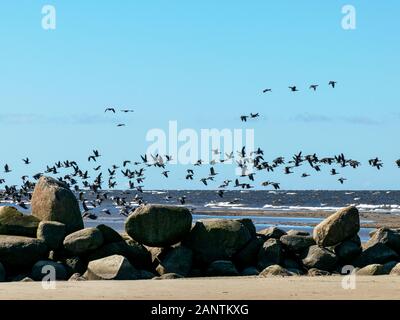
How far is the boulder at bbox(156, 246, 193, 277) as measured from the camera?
26000 mm

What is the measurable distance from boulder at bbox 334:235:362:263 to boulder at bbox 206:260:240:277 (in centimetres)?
381

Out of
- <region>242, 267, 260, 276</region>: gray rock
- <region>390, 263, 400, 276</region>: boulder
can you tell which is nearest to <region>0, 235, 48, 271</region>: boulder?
<region>242, 267, 260, 276</region>: gray rock

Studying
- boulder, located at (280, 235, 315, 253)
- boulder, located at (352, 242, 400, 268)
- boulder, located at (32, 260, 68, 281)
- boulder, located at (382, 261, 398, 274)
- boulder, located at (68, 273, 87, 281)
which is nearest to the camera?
boulder, located at (68, 273, 87, 281)

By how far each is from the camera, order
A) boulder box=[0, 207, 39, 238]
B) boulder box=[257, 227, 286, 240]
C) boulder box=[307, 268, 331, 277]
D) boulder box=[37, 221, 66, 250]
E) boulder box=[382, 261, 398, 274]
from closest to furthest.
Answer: boulder box=[382, 261, 398, 274]
boulder box=[307, 268, 331, 277]
boulder box=[37, 221, 66, 250]
boulder box=[0, 207, 39, 238]
boulder box=[257, 227, 286, 240]

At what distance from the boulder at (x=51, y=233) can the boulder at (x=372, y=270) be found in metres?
9.65

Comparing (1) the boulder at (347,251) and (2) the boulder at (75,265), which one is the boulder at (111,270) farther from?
(1) the boulder at (347,251)

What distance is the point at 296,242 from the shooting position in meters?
27.9

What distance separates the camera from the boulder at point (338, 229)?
2767 centimetres

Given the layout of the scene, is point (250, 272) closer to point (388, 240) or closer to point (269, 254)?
point (269, 254)

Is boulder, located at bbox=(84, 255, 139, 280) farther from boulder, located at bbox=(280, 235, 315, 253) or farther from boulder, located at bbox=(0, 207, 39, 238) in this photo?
boulder, located at bbox=(280, 235, 315, 253)

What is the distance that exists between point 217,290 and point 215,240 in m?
7.92
